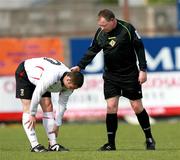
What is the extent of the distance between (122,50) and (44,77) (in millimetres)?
1483

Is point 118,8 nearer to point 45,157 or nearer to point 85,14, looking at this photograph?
point 85,14

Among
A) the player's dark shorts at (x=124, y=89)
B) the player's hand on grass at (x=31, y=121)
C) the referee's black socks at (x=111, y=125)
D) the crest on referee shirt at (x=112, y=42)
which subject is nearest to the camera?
the player's hand on grass at (x=31, y=121)

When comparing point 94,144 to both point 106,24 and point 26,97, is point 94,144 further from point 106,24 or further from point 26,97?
point 106,24

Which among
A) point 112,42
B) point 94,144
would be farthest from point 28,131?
point 94,144

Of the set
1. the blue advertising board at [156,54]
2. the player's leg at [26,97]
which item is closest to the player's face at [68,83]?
the player's leg at [26,97]

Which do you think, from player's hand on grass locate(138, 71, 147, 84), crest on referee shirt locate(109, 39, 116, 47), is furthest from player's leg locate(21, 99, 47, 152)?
player's hand on grass locate(138, 71, 147, 84)

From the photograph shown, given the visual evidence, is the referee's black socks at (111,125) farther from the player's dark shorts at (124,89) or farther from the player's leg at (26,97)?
the player's leg at (26,97)

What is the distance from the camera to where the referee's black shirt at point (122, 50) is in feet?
41.9

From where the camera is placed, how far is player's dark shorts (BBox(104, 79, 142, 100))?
13.0m

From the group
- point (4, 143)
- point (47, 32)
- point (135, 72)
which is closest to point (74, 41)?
point (47, 32)

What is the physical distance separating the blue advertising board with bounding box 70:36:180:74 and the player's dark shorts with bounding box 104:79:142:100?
39.5 ft

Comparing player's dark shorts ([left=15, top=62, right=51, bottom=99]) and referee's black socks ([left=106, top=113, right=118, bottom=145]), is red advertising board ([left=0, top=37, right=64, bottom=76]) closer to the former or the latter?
referee's black socks ([left=106, top=113, right=118, bottom=145])

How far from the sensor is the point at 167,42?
2597cm

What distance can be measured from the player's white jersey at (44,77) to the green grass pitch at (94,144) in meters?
0.82
